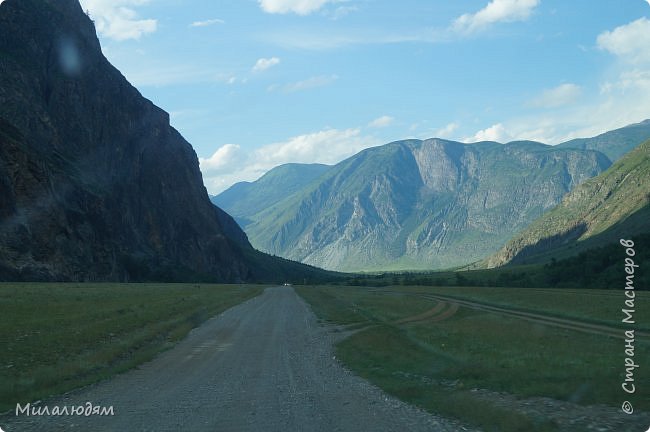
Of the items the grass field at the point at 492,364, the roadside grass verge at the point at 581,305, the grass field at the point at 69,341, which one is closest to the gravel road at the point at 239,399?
the grass field at the point at 492,364

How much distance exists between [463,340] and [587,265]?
6620 cm

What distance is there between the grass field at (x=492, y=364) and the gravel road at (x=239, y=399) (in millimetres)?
1009

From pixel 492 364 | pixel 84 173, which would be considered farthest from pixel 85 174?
pixel 492 364

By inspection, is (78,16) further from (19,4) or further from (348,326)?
(348,326)

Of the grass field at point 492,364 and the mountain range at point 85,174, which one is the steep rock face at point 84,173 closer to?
the mountain range at point 85,174

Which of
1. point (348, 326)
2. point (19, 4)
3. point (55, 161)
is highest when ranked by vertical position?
point (19, 4)

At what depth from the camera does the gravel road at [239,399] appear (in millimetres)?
12875

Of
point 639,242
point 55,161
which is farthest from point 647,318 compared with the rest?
point 55,161

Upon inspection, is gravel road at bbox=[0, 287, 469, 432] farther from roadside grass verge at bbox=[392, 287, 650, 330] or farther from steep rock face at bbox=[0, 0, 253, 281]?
steep rock face at bbox=[0, 0, 253, 281]

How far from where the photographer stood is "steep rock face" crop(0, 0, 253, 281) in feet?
286

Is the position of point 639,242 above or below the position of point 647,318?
above

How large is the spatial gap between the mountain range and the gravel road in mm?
66632

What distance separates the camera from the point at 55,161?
108m

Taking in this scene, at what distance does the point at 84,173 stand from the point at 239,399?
117775mm
